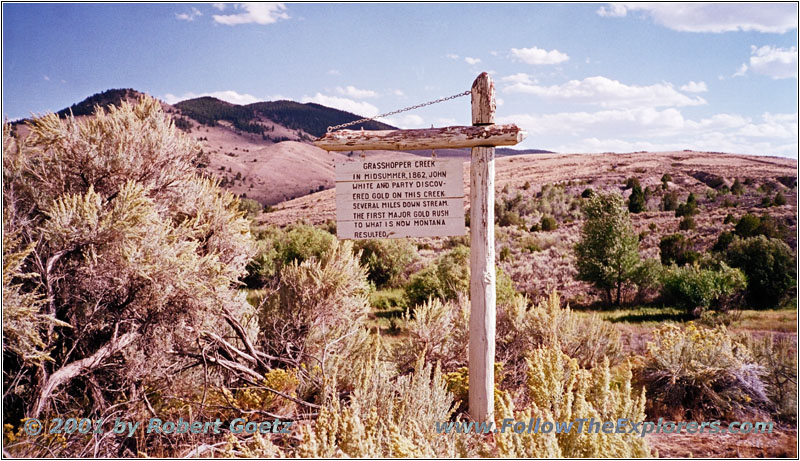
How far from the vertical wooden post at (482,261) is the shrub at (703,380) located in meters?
2.21

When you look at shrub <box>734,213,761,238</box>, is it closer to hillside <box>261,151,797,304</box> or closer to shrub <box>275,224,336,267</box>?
hillside <box>261,151,797,304</box>

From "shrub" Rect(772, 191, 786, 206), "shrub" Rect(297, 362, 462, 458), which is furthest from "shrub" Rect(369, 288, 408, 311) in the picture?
"shrub" Rect(772, 191, 786, 206)

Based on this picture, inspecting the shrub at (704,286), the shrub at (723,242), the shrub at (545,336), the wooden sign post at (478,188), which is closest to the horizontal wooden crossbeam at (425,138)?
the wooden sign post at (478,188)

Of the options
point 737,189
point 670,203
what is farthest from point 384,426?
point 737,189

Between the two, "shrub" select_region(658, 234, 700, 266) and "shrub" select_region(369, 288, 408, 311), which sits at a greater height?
"shrub" select_region(658, 234, 700, 266)

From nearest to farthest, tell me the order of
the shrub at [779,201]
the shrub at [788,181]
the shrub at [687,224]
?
the shrub at [687,224]
the shrub at [779,201]
the shrub at [788,181]

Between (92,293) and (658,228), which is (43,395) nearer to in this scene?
(92,293)

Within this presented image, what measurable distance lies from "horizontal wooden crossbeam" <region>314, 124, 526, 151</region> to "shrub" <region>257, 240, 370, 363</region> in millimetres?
2007

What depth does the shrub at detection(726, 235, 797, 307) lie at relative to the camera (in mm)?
11180

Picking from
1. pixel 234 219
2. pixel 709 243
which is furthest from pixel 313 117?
pixel 234 219

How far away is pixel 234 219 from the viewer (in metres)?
5.88

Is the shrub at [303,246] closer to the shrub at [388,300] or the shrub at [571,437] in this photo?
the shrub at [388,300]

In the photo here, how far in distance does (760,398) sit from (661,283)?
7871mm

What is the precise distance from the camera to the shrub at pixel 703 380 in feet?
16.2
